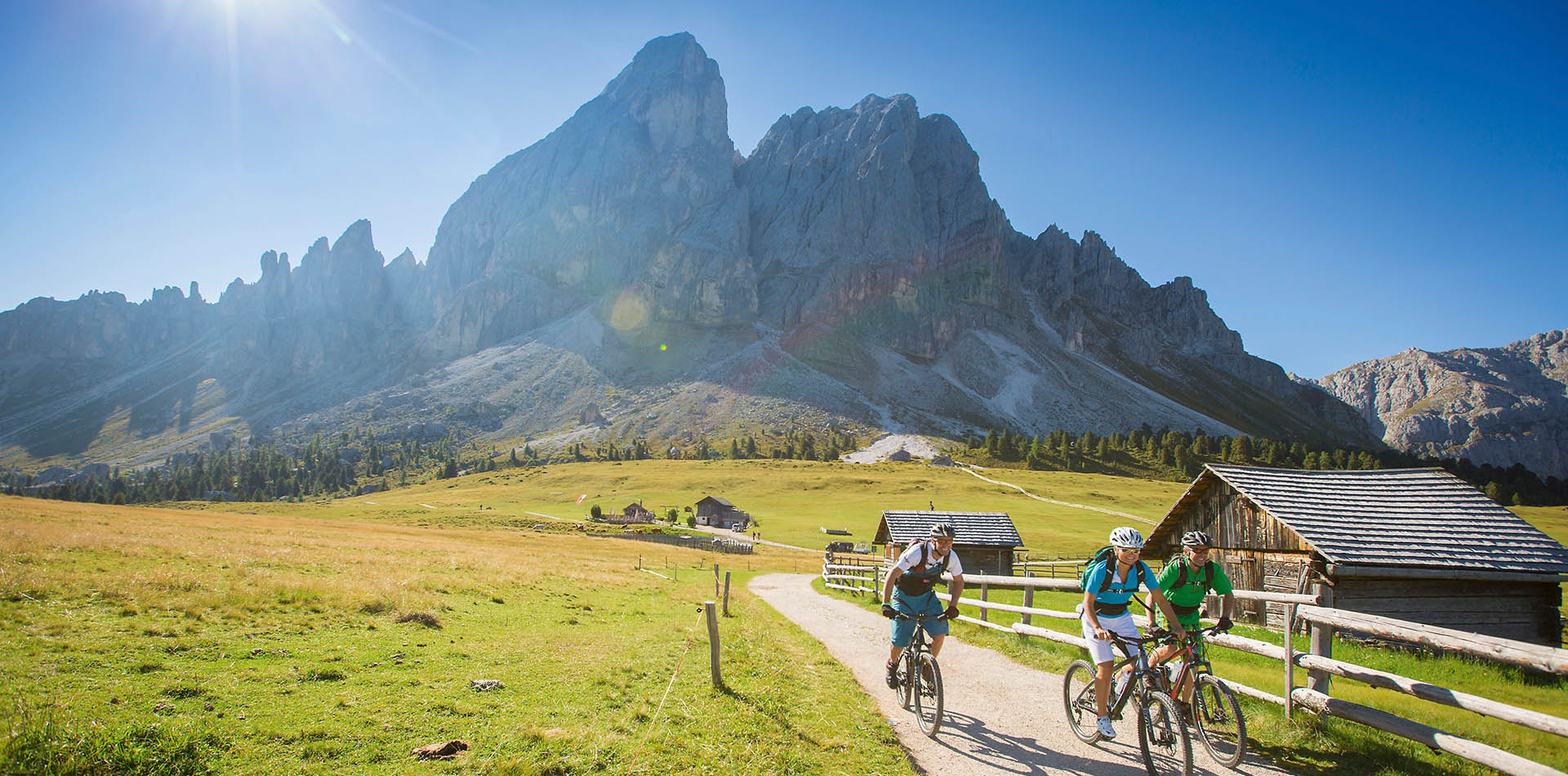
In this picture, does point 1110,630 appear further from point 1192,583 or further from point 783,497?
point 783,497

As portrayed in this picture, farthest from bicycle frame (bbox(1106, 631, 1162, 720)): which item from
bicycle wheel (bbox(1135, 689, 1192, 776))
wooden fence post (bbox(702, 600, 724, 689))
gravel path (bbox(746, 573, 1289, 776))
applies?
wooden fence post (bbox(702, 600, 724, 689))

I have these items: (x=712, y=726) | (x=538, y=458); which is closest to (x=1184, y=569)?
(x=712, y=726)

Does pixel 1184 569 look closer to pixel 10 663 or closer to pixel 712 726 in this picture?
pixel 712 726

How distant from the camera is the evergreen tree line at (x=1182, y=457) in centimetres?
13962

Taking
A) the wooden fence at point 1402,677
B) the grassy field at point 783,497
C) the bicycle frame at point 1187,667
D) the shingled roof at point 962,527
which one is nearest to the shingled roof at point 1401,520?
the wooden fence at point 1402,677

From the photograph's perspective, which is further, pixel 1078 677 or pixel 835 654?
pixel 835 654

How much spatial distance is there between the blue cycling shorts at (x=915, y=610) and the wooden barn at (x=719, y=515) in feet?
245

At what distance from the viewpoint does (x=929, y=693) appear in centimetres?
969

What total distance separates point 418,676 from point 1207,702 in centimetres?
1176

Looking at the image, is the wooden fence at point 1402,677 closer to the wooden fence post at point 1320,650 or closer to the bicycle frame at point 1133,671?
the wooden fence post at point 1320,650

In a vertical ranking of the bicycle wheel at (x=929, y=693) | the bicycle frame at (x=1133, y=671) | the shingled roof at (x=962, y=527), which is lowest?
the shingled roof at (x=962, y=527)

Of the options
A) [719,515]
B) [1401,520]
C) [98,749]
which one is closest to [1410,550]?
[1401,520]

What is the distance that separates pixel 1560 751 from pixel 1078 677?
214 inches

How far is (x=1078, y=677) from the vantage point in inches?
372
